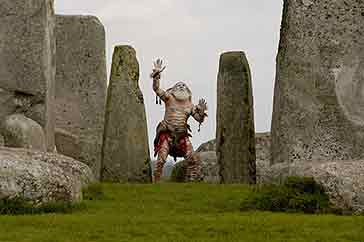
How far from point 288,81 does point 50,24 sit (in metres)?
6.65

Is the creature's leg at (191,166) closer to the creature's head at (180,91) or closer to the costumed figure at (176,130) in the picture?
the costumed figure at (176,130)

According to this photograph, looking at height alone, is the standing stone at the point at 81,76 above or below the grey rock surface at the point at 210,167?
above

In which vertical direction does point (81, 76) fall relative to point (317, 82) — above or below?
above

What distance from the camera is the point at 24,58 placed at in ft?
72.2

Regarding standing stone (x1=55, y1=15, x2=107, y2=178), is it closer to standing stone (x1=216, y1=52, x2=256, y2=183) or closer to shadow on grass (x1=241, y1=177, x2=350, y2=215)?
standing stone (x1=216, y1=52, x2=256, y2=183)

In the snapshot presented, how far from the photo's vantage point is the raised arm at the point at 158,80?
2139cm

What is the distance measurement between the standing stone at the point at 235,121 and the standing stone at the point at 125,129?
145 centimetres

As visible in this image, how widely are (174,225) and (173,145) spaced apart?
9.24m

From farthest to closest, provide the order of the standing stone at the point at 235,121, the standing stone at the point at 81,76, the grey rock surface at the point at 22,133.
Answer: the standing stone at the point at 81,76, the standing stone at the point at 235,121, the grey rock surface at the point at 22,133

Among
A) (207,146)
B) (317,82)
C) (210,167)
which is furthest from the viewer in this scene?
(207,146)

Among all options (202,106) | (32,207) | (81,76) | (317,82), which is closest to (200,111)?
(202,106)

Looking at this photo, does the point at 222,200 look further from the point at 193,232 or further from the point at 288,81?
the point at 193,232

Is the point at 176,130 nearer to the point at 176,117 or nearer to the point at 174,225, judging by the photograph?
the point at 176,117

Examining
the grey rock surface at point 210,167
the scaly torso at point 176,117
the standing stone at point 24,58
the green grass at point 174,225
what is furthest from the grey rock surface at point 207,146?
the green grass at point 174,225
